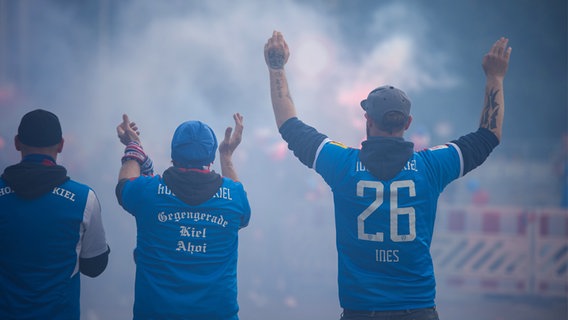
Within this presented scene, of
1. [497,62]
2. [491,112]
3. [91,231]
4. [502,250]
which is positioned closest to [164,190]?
[91,231]

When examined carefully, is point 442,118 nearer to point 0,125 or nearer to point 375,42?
point 375,42

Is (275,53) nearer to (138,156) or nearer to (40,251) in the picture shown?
(138,156)

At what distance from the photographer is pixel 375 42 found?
58.3ft

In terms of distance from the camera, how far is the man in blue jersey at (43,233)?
107 inches

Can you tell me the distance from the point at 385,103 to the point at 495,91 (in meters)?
0.71

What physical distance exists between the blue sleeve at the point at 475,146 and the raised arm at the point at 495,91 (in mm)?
45

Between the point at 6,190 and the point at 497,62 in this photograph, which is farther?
the point at 497,62

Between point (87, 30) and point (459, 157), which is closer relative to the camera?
point (459, 157)

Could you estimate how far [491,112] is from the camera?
3092 mm

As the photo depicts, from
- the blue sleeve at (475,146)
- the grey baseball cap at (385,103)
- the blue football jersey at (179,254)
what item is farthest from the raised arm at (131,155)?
the blue sleeve at (475,146)

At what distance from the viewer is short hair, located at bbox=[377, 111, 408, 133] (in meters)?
2.85

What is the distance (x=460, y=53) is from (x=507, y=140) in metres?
4.55

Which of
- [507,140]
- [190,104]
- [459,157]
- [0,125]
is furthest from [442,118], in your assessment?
[459,157]

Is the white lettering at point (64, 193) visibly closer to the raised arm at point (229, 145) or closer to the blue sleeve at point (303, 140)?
the raised arm at point (229, 145)
